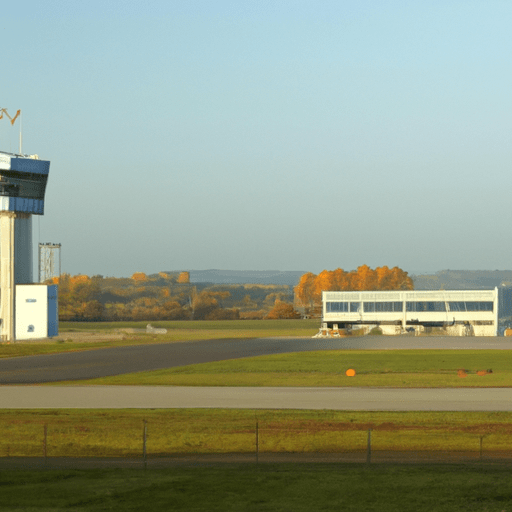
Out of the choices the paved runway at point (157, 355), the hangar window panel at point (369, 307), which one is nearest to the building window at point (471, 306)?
the hangar window panel at point (369, 307)

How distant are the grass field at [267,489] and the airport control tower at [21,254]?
80361mm

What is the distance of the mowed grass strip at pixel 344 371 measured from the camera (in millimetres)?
59844

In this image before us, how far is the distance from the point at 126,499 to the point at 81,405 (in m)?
22.4

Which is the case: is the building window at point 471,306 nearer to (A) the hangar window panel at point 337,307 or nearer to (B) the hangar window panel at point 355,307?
(B) the hangar window panel at point 355,307

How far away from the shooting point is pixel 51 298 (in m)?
107

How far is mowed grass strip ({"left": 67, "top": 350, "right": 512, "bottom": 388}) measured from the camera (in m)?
59.8

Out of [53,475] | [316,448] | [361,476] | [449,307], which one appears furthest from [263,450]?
[449,307]

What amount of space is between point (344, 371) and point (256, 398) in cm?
1999

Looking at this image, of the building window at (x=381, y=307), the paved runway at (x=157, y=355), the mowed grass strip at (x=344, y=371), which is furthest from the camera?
the building window at (x=381, y=307)

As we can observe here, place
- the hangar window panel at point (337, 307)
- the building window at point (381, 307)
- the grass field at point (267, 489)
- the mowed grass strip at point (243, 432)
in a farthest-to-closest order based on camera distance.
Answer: the hangar window panel at point (337, 307)
the building window at point (381, 307)
the mowed grass strip at point (243, 432)
the grass field at point (267, 489)

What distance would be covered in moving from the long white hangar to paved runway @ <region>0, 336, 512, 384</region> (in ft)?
83.2

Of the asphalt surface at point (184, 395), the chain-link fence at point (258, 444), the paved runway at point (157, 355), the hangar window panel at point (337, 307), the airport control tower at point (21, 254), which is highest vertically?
the airport control tower at point (21, 254)

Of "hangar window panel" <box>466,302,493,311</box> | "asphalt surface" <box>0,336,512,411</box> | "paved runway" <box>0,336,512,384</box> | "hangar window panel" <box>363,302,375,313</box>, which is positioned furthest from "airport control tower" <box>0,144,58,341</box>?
"hangar window panel" <box>466,302,493,311</box>

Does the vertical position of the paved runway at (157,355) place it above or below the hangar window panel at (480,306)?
below
